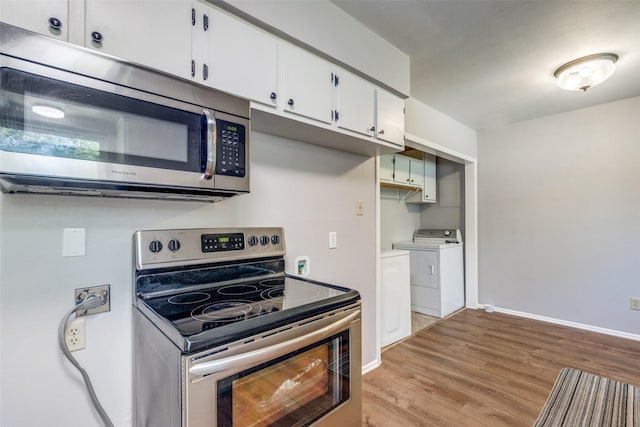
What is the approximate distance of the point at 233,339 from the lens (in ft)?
3.01

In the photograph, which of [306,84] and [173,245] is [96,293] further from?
[306,84]

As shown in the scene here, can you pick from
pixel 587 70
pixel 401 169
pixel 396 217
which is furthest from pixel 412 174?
pixel 587 70

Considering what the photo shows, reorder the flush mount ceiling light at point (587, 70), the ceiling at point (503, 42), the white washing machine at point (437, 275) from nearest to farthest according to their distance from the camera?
the ceiling at point (503, 42), the flush mount ceiling light at point (587, 70), the white washing machine at point (437, 275)

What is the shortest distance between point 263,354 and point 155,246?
0.69 meters

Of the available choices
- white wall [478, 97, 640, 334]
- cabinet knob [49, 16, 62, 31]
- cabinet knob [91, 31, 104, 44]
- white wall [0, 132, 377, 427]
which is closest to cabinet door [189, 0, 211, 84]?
cabinet knob [91, 31, 104, 44]

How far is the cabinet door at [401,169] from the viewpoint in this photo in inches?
141

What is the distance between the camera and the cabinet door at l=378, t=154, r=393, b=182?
3382 mm

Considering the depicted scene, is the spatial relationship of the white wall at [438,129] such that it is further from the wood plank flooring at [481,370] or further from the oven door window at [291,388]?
the oven door window at [291,388]

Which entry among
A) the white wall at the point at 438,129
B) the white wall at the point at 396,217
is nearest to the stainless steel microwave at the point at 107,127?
the white wall at the point at 438,129

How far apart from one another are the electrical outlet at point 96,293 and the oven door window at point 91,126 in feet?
1.91

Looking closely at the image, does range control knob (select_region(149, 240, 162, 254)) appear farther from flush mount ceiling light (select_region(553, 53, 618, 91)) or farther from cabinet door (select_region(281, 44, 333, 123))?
flush mount ceiling light (select_region(553, 53, 618, 91))

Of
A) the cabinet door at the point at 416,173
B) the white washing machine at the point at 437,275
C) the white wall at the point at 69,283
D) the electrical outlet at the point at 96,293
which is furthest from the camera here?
the cabinet door at the point at 416,173

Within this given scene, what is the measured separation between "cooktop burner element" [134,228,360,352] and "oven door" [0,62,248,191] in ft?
1.24

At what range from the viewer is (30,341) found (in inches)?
43.1
